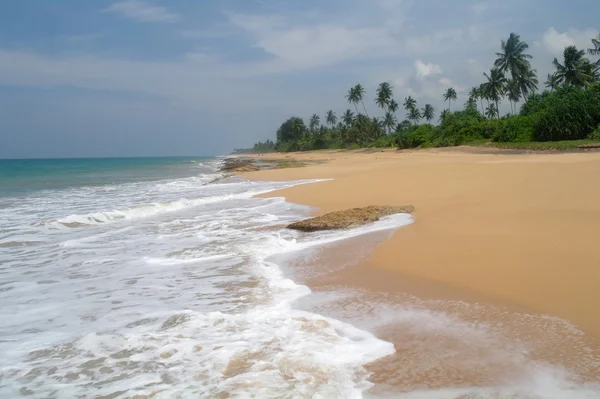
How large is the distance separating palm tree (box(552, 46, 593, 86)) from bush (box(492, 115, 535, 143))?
49.1 feet

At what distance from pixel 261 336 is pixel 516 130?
38243 millimetres

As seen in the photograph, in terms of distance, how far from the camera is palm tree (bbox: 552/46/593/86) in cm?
4650

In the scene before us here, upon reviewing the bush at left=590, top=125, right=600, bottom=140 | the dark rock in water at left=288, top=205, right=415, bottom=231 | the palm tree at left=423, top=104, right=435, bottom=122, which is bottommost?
the dark rock in water at left=288, top=205, right=415, bottom=231

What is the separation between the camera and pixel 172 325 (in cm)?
381

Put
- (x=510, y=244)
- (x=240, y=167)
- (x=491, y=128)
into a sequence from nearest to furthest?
(x=510, y=244), (x=240, y=167), (x=491, y=128)

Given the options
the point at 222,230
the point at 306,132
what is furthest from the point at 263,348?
the point at 306,132

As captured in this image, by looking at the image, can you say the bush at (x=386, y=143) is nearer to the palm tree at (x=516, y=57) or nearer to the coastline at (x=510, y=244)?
the palm tree at (x=516, y=57)

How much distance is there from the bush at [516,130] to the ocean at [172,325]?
31.9 metres

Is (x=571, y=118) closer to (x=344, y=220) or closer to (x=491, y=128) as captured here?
(x=491, y=128)

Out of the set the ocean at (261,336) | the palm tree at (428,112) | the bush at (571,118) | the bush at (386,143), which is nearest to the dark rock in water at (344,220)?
the ocean at (261,336)

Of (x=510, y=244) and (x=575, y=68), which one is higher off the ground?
(x=575, y=68)

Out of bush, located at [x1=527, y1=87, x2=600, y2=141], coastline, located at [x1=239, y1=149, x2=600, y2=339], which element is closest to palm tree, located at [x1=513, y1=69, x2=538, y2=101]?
bush, located at [x1=527, y1=87, x2=600, y2=141]

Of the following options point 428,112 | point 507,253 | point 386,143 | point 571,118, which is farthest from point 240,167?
point 428,112

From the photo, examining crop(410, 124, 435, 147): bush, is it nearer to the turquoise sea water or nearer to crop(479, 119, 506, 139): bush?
crop(479, 119, 506, 139): bush
